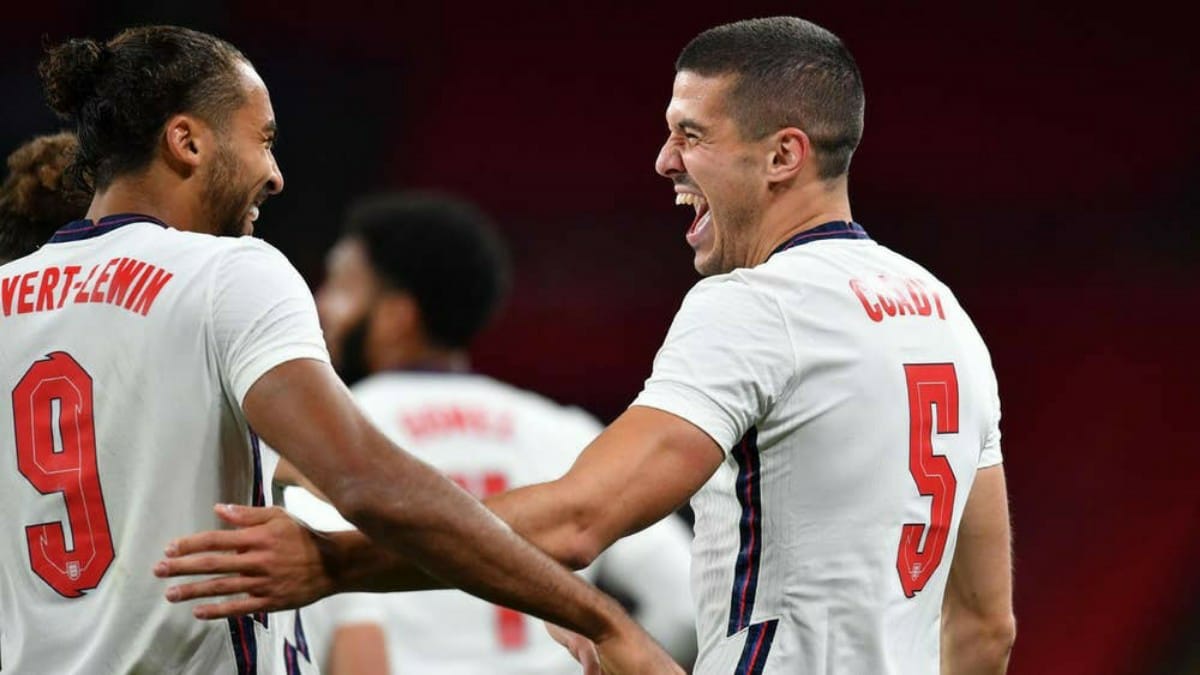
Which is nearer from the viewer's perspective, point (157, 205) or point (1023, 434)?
point (157, 205)

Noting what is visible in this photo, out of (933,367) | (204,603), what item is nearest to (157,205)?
(204,603)

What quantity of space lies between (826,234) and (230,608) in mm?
1196

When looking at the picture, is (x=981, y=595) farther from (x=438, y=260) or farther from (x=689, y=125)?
(x=438, y=260)

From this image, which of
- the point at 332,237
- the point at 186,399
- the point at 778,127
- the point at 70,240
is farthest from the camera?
the point at 332,237

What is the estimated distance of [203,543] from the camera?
2.49 meters

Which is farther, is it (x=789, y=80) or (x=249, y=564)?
(x=789, y=80)

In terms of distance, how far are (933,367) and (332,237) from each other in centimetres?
627

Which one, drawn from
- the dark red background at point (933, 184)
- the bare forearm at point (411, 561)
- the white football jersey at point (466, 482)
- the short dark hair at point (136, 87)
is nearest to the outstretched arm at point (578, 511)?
the bare forearm at point (411, 561)

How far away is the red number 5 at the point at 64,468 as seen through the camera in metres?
2.63

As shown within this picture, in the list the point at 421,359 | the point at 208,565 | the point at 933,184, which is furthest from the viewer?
the point at 933,184

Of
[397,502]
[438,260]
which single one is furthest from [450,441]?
[397,502]

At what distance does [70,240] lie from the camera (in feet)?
9.11

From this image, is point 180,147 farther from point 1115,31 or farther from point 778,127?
point 1115,31

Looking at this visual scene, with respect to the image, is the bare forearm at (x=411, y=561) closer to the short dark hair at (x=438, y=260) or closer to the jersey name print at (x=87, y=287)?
the jersey name print at (x=87, y=287)
